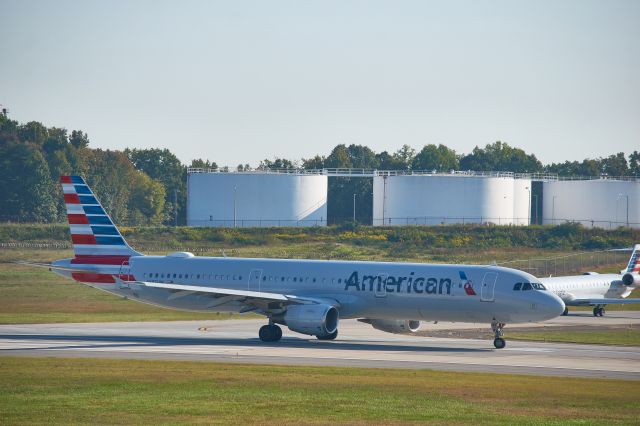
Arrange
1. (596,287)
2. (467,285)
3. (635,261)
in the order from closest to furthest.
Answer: (467,285), (596,287), (635,261)

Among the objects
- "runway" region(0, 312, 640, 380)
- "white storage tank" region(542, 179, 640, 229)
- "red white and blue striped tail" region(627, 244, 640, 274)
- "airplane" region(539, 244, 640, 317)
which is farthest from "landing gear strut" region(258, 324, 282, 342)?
"white storage tank" region(542, 179, 640, 229)

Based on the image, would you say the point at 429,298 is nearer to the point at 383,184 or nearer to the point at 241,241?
the point at 241,241

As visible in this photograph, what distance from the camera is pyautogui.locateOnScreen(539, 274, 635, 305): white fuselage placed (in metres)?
70.1

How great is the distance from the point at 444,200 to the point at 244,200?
83.1 feet

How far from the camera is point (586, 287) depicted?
239 feet

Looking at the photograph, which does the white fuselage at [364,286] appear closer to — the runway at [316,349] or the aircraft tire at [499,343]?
the aircraft tire at [499,343]

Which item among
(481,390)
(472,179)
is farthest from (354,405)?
(472,179)

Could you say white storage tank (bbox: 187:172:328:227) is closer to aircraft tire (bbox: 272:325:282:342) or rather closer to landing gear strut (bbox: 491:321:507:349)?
aircraft tire (bbox: 272:325:282:342)

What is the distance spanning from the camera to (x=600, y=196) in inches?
5635

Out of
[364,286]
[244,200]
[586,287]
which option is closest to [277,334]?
[364,286]

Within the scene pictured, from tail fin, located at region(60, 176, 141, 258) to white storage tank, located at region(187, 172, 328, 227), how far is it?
248 feet

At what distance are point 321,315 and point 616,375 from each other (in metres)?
14.6

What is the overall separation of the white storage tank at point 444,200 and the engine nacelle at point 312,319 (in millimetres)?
87857

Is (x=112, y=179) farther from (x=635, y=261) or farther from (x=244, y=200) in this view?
(x=635, y=261)
